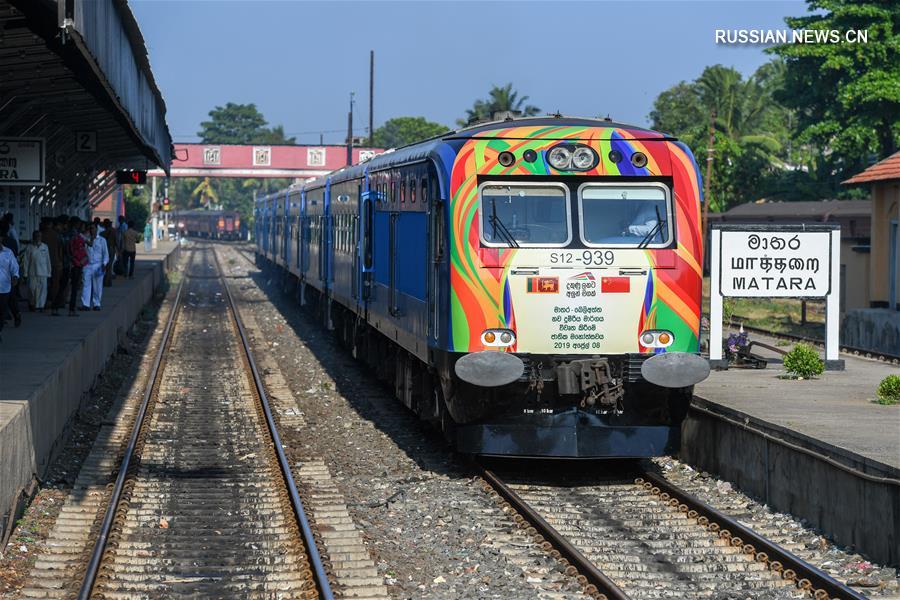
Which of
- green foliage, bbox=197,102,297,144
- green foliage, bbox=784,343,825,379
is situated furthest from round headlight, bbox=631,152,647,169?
green foliage, bbox=197,102,297,144

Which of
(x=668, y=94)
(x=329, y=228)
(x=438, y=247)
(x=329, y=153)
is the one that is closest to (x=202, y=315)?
(x=329, y=228)

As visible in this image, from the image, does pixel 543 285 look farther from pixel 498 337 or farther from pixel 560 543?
pixel 560 543

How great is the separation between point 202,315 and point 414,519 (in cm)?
2226

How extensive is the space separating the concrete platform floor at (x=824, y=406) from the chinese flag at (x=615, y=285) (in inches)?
64.7

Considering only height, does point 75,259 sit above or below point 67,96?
below

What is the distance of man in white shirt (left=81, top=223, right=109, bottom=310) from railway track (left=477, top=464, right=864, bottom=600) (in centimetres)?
1154

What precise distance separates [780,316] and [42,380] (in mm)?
24691

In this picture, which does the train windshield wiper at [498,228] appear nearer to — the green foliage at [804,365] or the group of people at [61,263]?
the green foliage at [804,365]

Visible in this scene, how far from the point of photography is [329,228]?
23.2 m

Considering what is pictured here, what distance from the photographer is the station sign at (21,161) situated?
17141 mm

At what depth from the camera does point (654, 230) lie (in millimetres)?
11781

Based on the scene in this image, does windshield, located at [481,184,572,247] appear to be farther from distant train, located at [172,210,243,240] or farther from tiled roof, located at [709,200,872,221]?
distant train, located at [172,210,243,240]

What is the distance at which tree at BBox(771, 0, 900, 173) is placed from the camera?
133 feet

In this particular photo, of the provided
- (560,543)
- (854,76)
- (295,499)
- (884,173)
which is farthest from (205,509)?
(854,76)
